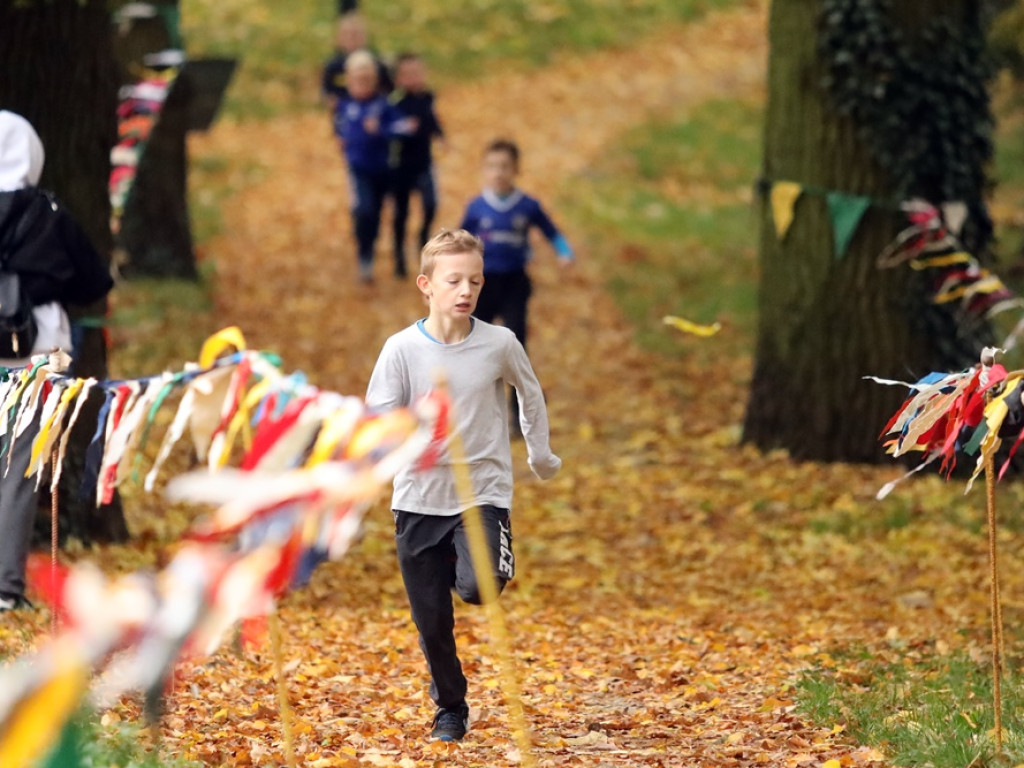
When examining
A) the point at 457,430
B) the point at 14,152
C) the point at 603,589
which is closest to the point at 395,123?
the point at 603,589

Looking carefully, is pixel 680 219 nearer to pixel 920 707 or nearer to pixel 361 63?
pixel 361 63

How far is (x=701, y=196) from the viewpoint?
19.3 meters

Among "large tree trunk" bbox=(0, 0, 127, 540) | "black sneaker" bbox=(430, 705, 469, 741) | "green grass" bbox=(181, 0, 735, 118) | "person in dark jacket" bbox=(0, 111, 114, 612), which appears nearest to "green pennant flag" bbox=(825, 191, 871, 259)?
"large tree trunk" bbox=(0, 0, 127, 540)

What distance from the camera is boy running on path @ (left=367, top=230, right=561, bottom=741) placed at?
15.8 ft

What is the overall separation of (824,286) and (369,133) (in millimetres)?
5646

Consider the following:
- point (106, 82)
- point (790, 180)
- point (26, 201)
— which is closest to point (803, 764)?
point (26, 201)

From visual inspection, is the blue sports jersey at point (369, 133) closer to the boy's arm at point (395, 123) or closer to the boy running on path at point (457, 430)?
the boy's arm at point (395, 123)

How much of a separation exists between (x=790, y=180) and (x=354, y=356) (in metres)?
4.31

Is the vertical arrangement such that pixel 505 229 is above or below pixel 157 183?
below

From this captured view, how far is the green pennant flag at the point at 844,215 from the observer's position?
946cm

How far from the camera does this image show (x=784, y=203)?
971cm

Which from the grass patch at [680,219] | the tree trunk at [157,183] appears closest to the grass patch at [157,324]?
the tree trunk at [157,183]

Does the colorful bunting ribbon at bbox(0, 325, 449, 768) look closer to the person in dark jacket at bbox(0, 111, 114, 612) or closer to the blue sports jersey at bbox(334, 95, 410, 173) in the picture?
the person in dark jacket at bbox(0, 111, 114, 612)

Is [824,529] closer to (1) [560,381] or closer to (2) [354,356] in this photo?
(1) [560,381]
